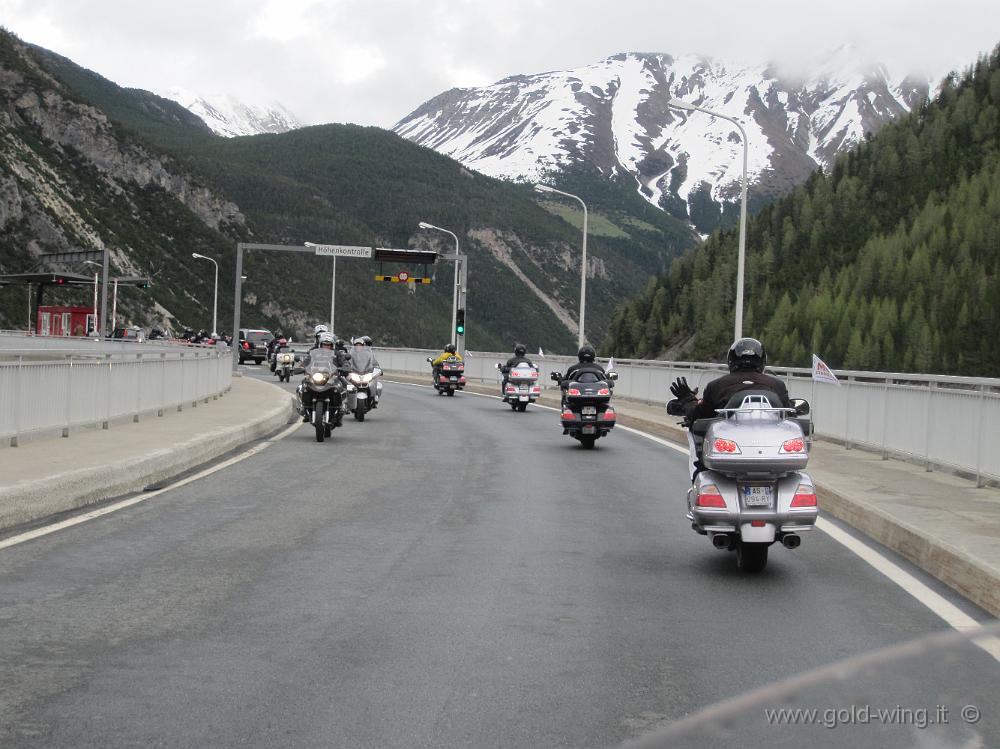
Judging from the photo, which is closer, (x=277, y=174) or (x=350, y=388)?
(x=350, y=388)

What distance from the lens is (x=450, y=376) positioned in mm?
38938

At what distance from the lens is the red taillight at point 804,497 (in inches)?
327

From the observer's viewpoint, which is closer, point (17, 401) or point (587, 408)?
point (17, 401)

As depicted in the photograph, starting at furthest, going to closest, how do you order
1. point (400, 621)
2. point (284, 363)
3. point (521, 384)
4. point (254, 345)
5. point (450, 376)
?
point (254, 345) → point (284, 363) → point (450, 376) → point (521, 384) → point (400, 621)

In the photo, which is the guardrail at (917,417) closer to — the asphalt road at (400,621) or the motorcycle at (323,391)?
the asphalt road at (400,621)

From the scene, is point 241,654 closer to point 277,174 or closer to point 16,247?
point 16,247

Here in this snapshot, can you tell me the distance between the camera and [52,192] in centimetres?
10125

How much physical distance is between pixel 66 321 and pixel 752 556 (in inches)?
2600

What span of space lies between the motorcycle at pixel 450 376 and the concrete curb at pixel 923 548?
86.2 feet

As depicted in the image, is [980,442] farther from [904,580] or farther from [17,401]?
[17,401]

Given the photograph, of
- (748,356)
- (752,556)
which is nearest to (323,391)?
(748,356)

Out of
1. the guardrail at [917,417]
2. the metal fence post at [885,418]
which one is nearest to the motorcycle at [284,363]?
the guardrail at [917,417]

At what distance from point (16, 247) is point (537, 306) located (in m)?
112

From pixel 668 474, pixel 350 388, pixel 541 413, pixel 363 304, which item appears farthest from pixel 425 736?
pixel 363 304
